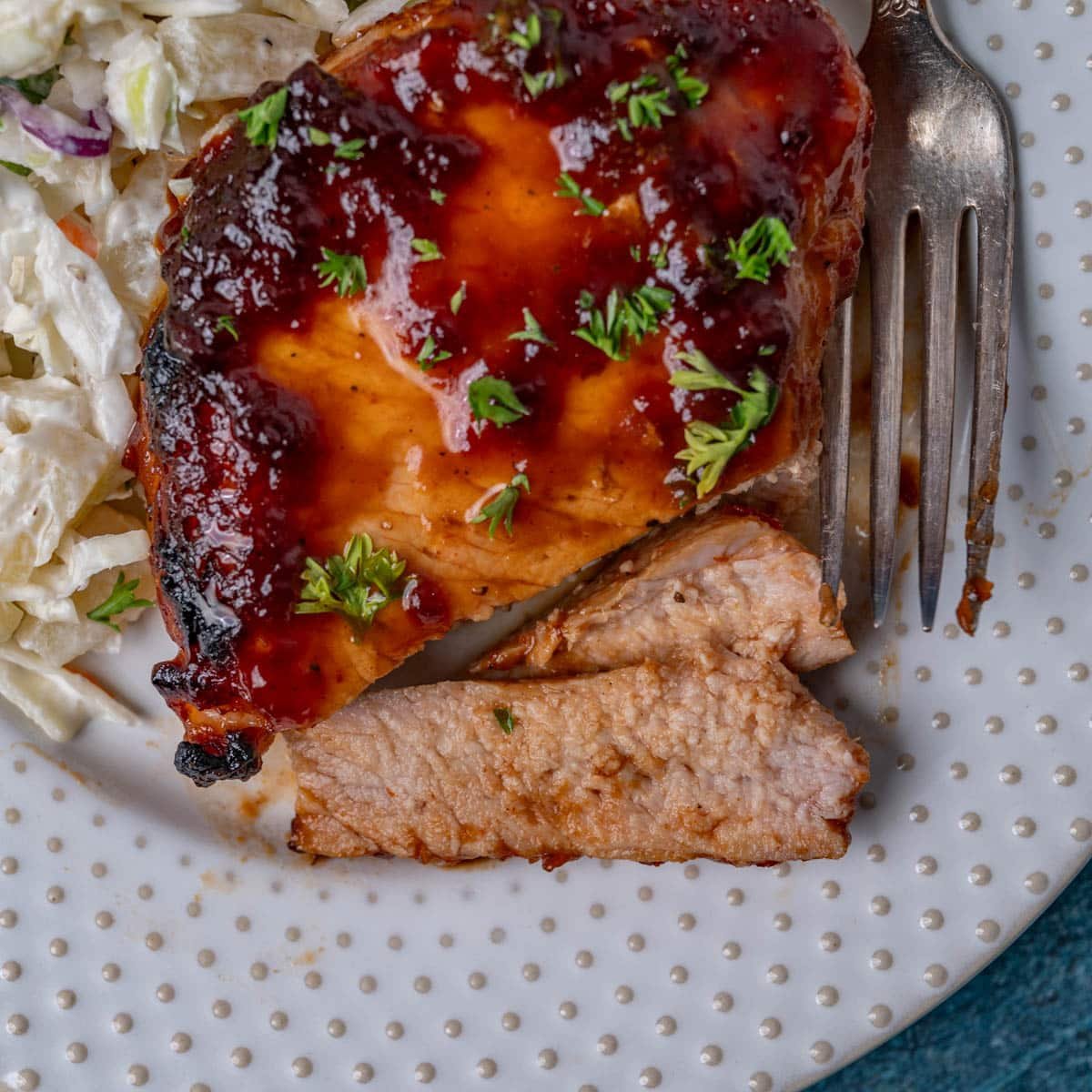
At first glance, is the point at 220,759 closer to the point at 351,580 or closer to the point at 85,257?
the point at 351,580

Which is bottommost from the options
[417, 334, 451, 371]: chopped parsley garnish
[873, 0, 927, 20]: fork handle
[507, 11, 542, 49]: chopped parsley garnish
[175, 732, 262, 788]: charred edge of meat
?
[175, 732, 262, 788]: charred edge of meat

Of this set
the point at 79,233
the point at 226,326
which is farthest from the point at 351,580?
the point at 79,233

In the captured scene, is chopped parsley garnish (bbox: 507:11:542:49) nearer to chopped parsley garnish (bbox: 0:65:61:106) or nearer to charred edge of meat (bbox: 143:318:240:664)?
charred edge of meat (bbox: 143:318:240:664)

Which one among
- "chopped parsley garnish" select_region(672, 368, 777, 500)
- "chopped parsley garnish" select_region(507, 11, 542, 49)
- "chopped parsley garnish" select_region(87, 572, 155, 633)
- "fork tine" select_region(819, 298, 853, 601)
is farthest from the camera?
"chopped parsley garnish" select_region(87, 572, 155, 633)

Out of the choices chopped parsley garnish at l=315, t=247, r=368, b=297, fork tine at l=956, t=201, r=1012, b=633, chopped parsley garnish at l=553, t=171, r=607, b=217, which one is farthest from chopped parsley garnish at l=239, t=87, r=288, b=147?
fork tine at l=956, t=201, r=1012, b=633

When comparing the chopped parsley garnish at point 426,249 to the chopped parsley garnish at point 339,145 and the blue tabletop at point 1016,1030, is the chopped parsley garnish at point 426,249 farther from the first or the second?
the blue tabletop at point 1016,1030

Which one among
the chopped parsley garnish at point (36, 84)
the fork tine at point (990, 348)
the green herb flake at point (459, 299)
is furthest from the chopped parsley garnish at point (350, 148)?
the fork tine at point (990, 348)
